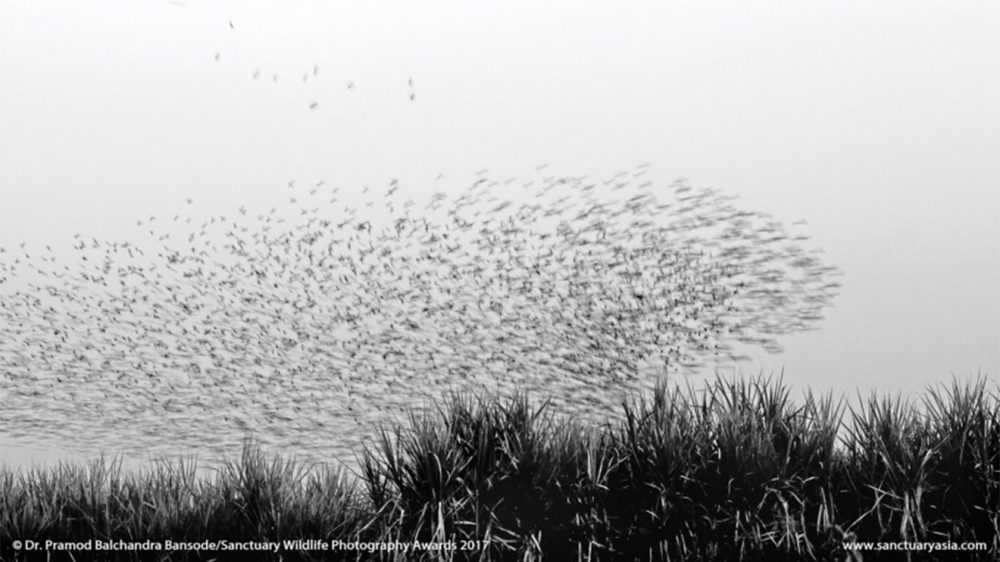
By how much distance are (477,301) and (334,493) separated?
18.4 feet

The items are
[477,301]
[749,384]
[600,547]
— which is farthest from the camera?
[477,301]

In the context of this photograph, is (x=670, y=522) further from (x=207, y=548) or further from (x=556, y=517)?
(x=207, y=548)

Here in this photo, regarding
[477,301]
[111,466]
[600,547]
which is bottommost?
[600,547]

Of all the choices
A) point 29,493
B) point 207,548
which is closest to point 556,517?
point 207,548

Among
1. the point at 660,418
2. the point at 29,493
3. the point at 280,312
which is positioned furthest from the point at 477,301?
the point at 29,493

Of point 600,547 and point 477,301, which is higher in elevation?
point 477,301

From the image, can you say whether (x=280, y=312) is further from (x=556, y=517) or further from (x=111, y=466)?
(x=556, y=517)

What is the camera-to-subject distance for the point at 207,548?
1047 cm

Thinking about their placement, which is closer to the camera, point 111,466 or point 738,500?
point 738,500

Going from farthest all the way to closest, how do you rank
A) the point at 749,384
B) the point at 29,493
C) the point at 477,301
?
the point at 477,301, the point at 29,493, the point at 749,384

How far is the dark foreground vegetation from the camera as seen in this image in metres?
10.1

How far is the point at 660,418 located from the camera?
10594mm

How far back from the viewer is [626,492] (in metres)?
10.5

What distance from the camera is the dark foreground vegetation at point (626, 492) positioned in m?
10.1
